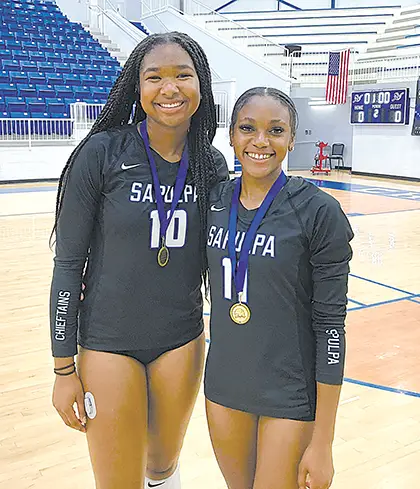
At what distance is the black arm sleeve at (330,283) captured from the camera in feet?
4.06

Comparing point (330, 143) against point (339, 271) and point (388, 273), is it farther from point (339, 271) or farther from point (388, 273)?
point (339, 271)

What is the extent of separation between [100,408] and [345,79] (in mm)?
13528

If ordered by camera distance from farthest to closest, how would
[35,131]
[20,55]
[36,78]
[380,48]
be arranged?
[380,48] → [20,55] → [36,78] → [35,131]

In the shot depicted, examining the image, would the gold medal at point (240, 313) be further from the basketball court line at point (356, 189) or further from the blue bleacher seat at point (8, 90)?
the blue bleacher seat at point (8, 90)

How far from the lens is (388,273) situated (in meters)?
5.24

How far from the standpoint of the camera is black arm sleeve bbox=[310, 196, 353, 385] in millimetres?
1238

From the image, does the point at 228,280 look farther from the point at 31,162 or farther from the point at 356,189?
the point at 31,162

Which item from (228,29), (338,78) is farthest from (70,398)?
(228,29)

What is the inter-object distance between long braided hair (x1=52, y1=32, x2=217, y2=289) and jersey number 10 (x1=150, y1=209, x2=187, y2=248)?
48 mm

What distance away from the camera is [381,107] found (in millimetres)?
13609

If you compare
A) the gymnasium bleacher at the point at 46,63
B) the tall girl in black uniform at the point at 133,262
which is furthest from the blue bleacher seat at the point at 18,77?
the tall girl in black uniform at the point at 133,262

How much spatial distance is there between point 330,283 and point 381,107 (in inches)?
523

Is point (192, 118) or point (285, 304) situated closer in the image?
point (285, 304)

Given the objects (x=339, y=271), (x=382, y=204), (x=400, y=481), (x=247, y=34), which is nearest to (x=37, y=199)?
(x=382, y=204)
